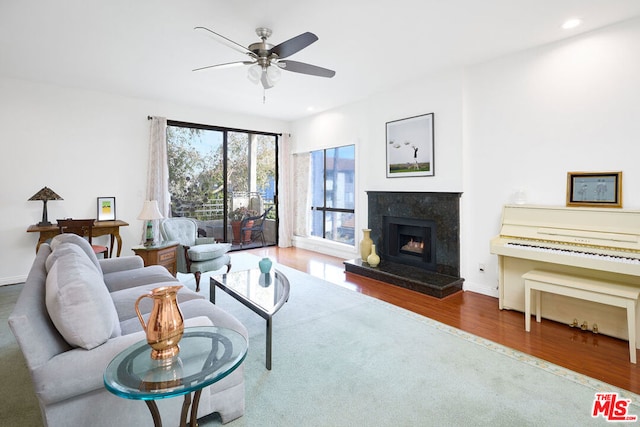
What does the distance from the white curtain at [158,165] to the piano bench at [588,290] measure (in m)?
5.14

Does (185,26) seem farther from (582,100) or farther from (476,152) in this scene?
(582,100)

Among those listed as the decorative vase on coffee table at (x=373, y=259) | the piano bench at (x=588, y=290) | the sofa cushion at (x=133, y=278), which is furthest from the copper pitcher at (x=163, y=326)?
the decorative vase on coffee table at (x=373, y=259)

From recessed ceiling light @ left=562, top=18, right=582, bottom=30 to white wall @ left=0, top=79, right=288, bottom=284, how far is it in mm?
5444

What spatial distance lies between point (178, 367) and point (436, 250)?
361 centimetres

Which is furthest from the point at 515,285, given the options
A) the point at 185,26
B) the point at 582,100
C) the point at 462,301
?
the point at 185,26

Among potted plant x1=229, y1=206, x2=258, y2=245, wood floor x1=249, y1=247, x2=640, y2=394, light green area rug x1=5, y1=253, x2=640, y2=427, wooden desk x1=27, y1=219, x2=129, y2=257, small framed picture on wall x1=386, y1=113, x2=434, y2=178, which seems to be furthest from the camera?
potted plant x1=229, y1=206, x2=258, y2=245

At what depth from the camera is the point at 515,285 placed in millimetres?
3301

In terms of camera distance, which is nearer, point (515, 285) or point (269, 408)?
point (269, 408)

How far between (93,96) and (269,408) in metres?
5.15

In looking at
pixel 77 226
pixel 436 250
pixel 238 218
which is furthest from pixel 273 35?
pixel 238 218

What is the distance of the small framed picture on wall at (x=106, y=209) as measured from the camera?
4855mm

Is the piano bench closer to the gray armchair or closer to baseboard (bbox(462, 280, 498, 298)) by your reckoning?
baseboard (bbox(462, 280, 498, 298))

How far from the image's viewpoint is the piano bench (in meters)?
2.33

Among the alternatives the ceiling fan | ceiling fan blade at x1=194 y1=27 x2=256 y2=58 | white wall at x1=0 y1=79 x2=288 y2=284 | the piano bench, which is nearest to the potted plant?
white wall at x1=0 y1=79 x2=288 y2=284
